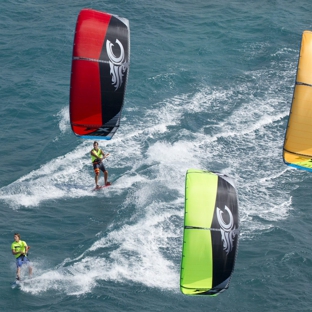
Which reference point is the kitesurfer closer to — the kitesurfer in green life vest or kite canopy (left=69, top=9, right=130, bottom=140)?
kite canopy (left=69, top=9, right=130, bottom=140)

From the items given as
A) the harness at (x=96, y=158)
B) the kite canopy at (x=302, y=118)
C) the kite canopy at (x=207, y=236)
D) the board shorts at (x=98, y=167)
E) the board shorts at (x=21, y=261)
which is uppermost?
the kite canopy at (x=302, y=118)

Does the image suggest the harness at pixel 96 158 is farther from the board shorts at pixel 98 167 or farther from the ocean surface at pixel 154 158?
the ocean surface at pixel 154 158

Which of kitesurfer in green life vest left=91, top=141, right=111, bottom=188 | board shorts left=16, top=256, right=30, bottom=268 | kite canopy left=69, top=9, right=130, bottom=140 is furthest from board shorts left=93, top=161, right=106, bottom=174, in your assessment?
board shorts left=16, top=256, right=30, bottom=268

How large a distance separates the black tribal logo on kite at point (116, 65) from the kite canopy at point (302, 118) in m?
6.89

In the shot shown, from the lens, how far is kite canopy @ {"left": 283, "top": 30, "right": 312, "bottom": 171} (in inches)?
1133

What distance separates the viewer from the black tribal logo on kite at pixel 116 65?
102ft

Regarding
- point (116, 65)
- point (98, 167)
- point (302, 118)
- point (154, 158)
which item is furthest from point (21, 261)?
point (302, 118)

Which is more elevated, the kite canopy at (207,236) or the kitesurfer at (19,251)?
the kite canopy at (207,236)

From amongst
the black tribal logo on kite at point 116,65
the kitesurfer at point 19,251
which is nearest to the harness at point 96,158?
the black tribal logo on kite at point 116,65

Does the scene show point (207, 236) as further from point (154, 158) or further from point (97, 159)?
point (154, 158)

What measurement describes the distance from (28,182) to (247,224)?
9616mm

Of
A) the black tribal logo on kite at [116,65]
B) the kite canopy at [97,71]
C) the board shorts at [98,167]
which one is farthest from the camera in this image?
the board shorts at [98,167]

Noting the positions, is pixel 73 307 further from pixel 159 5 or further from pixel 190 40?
pixel 159 5

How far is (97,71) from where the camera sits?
3108cm
